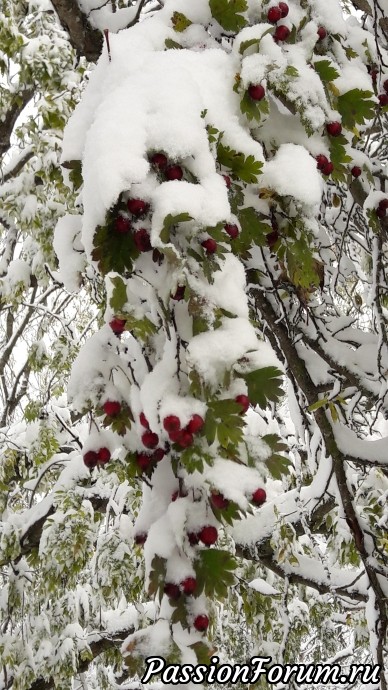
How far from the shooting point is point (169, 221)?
875 millimetres

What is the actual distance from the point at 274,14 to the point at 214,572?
1133 millimetres

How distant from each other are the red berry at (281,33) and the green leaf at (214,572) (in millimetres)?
1057

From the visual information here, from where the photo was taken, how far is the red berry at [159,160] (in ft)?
3.21

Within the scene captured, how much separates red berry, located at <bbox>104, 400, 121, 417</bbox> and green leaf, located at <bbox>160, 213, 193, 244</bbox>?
27 cm

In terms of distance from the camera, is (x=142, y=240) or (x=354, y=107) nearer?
(x=142, y=240)

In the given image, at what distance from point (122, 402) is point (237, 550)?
2602 millimetres

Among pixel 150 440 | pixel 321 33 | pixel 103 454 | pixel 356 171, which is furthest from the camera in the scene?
pixel 356 171

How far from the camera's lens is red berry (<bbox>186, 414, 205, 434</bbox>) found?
80 centimetres

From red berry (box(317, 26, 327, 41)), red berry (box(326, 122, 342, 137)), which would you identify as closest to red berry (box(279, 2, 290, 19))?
red berry (box(317, 26, 327, 41))

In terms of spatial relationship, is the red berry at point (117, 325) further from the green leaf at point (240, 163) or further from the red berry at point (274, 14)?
the red berry at point (274, 14)

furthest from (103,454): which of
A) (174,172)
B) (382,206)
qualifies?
(382,206)

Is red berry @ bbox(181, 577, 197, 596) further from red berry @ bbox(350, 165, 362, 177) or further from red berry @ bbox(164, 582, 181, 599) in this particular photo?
red berry @ bbox(350, 165, 362, 177)

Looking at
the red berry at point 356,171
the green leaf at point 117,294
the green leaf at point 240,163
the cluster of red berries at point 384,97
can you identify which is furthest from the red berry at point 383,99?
the green leaf at point 117,294

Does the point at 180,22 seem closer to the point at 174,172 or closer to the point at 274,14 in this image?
the point at 274,14
